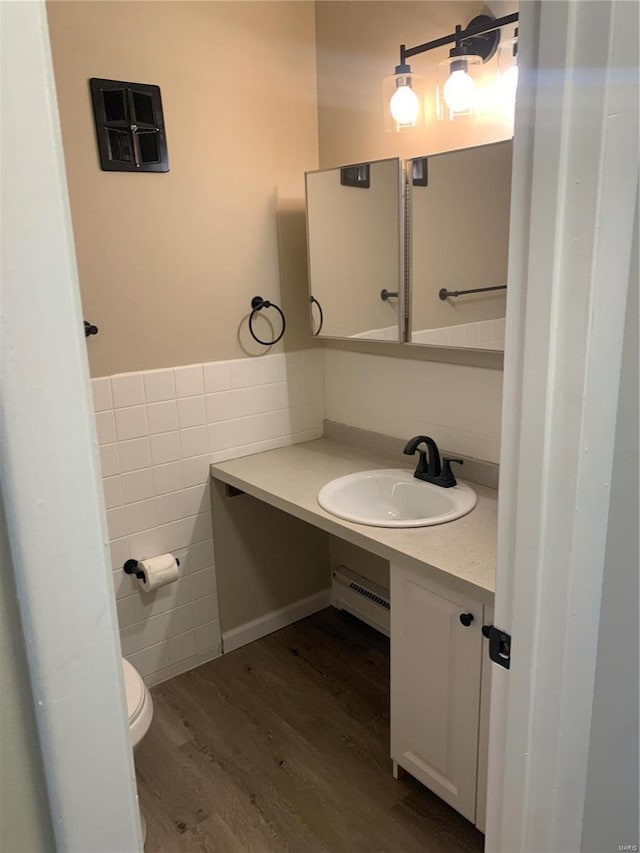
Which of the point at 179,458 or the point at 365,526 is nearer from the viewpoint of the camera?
the point at 365,526

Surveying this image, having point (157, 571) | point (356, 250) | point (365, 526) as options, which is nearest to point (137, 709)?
point (157, 571)

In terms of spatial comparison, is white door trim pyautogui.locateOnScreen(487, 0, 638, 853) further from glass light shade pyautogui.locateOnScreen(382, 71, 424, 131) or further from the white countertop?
glass light shade pyautogui.locateOnScreen(382, 71, 424, 131)

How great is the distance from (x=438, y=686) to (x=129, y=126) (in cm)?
193

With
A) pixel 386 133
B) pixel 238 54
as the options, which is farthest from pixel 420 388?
pixel 238 54

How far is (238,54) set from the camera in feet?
7.36

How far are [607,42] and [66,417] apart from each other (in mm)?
708

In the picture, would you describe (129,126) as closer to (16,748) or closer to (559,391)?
(559,391)

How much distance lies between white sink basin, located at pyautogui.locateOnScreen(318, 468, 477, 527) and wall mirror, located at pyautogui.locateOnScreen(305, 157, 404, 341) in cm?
50

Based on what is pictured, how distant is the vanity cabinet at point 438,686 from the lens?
1.65 metres

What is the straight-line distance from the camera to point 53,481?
43 cm

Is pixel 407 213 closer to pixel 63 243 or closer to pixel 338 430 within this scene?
pixel 338 430

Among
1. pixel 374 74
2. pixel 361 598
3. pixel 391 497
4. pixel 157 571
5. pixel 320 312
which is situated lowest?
pixel 361 598

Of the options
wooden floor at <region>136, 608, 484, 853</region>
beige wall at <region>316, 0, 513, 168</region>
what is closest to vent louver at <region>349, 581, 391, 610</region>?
wooden floor at <region>136, 608, 484, 853</region>

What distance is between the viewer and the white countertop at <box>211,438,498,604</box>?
1629 millimetres
